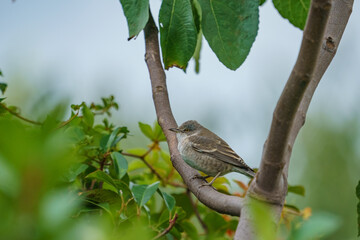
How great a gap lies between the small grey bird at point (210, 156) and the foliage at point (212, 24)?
117cm

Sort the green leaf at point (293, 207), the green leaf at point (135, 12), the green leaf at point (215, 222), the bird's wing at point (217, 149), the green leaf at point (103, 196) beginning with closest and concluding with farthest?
the green leaf at point (103, 196) → the green leaf at point (135, 12) → the green leaf at point (215, 222) → the green leaf at point (293, 207) → the bird's wing at point (217, 149)

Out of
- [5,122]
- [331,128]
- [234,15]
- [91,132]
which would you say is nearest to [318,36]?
[5,122]

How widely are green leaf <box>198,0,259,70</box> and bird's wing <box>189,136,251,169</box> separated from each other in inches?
63.9

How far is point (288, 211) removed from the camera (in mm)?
2219

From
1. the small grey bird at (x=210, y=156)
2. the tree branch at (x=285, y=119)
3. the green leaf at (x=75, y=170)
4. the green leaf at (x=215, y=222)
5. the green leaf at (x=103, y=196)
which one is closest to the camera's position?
the tree branch at (x=285, y=119)

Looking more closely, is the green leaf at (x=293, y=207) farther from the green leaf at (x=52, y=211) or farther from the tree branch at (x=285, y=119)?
the green leaf at (x=52, y=211)

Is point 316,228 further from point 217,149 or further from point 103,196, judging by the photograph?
point 217,149

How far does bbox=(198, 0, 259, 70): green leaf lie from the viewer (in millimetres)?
1888

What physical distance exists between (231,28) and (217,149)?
1.82m

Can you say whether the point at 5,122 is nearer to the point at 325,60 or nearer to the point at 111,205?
the point at 111,205

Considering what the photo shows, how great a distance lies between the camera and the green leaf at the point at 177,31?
2.00 metres

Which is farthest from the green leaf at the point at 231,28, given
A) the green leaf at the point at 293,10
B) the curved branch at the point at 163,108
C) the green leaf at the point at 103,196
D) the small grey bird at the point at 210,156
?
the small grey bird at the point at 210,156

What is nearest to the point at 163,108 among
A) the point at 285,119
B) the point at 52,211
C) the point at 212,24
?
the point at 212,24

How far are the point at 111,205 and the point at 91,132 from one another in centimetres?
65
